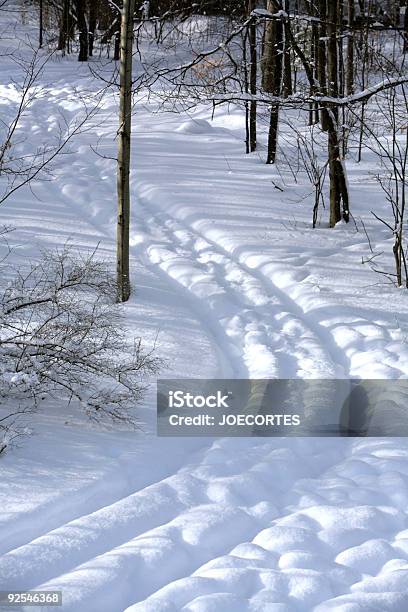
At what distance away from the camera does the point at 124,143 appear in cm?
828

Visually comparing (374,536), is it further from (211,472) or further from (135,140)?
(135,140)

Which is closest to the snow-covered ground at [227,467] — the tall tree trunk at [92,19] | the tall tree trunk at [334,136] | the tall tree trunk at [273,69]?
the tall tree trunk at [334,136]

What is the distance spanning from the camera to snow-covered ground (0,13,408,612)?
4152 millimetres

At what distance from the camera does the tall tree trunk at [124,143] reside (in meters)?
8.01

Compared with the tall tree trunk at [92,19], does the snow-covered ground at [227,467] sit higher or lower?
lower

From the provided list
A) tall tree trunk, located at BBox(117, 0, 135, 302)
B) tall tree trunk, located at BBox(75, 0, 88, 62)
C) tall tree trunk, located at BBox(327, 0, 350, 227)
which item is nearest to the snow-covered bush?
tall tree trunk, located at BBox(117, 0, 135, 302)

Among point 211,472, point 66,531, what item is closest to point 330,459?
point 211,472

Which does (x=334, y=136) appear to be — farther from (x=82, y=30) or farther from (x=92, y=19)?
(x=92, y=19)

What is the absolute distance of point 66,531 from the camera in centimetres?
454

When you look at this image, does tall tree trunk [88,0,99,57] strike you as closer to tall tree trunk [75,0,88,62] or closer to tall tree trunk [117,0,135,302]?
tall tree trunk [75,0,88,62]

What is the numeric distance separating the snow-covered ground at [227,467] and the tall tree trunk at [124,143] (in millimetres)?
384

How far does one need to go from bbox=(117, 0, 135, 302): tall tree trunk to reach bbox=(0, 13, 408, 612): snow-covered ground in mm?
384

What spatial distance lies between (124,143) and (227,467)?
402cm

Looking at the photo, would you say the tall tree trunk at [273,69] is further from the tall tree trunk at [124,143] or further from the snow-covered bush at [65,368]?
the snow-covered bush at [65,368]
